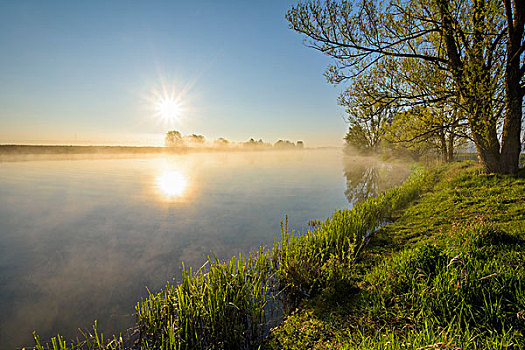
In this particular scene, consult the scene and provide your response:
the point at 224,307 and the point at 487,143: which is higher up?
the point at 487,143

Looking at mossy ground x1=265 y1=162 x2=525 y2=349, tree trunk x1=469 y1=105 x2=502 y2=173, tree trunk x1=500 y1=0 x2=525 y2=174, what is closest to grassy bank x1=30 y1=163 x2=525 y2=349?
mossy ground x1=265 y1=162 x2=525 y2=349

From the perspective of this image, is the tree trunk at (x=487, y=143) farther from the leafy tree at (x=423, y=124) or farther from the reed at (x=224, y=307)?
the reed at (x=224, y=307)

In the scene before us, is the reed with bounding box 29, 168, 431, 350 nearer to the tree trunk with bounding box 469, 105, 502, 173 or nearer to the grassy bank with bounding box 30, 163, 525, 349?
the grassy bank with bounding box 30, 163, 525, 349

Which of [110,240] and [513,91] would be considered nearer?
[110,240]

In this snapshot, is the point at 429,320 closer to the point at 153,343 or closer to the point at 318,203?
the point at 153,343

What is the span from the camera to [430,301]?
3.84m

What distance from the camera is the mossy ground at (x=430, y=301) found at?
10.2 feet

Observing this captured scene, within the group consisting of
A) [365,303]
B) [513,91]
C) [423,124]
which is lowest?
[365,303]

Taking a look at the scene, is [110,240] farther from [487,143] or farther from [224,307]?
[487,143]

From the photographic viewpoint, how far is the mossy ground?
3.12 meters

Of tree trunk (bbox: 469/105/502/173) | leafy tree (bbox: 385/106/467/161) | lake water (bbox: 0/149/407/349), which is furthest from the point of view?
leafy tree (bbox: 385/106/467/161)

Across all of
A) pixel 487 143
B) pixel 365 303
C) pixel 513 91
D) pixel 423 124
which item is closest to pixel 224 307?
pixel 365 303

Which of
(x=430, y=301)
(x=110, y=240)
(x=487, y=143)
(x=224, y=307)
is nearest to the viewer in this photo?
(x=430, y=301)

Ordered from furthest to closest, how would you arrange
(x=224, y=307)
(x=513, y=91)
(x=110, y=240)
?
(x=513, y=91)
(x=110, y=240)
(x=224, y=307)
